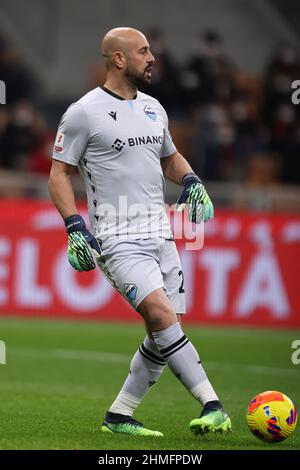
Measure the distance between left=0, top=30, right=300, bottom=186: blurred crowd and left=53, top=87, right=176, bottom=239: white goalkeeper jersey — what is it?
36.6 ft

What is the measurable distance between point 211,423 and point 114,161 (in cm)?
185

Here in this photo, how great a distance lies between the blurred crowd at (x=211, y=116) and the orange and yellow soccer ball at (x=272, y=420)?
11.8m

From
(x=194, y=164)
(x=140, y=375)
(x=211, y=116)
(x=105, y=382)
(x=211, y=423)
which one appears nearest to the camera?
(x=211, y=423)

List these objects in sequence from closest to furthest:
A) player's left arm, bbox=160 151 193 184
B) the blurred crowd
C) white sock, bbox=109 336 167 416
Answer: white sock, bbox=109 336 167 416 → player's left arm, bbox=160 151 193 184 → the blurred crowd

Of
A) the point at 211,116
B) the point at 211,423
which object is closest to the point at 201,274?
the point at 211,116

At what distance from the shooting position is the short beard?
7.66m

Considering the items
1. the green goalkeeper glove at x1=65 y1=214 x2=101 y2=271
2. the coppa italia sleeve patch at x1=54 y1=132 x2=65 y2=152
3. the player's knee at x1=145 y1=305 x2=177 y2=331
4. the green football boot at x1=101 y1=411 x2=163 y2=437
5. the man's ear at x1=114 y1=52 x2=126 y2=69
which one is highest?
the man's ear at x1=114 y1=52 x2=126 y2=69

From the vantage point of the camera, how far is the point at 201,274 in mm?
17672

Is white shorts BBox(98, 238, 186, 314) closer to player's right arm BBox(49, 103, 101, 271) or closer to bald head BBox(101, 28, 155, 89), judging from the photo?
player's right arm BBox(49, 103, 101, 271)

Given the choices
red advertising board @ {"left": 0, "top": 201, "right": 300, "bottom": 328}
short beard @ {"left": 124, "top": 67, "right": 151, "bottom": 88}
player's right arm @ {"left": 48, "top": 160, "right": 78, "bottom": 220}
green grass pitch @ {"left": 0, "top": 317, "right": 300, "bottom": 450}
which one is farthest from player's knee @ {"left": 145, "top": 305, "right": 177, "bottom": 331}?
red advertising board @ {"left": 0, "top": 201, "right": 300, "bottom": 328}

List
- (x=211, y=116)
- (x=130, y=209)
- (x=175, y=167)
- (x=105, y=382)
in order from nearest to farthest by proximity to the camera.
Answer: (x=130, y=209)
(x=175, y=167)
(x=105, y=382)
(x=211, y=116)

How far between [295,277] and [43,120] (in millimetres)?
6382

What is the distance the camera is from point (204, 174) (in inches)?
767

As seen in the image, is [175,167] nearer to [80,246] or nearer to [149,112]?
[149,112]
